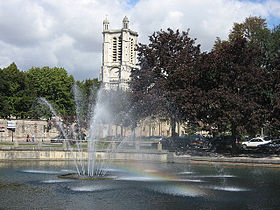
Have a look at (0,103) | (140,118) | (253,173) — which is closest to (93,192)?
(253,173)

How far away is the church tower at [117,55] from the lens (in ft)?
481

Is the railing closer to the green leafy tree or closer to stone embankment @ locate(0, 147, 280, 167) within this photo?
stone embankment @ locate(0, 147, 280, 167)

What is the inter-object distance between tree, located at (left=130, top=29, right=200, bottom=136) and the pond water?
16.2 meters

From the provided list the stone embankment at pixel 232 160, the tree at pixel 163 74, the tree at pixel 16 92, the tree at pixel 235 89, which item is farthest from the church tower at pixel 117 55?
the stone embankment at pixel 232 160

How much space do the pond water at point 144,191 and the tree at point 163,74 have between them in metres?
16.2

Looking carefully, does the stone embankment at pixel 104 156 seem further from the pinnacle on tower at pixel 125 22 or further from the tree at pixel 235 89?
the pinnacle on tower at pixel 125 22

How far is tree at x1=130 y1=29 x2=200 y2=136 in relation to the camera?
132 ft

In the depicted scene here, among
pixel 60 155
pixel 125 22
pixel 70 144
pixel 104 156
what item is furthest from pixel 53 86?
pixel 125 22

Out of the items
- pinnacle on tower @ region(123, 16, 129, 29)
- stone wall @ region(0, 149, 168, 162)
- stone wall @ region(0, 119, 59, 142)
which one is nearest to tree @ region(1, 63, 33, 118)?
stone wall @ region(0, 119, 59, 142)

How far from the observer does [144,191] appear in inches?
719

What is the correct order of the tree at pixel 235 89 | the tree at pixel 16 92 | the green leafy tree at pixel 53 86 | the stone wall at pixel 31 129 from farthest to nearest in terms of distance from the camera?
1. the green leafy tree at pixel 53 86
2. the tree at pixel 16 92
3. the stone wall at pixel 31 129
4. the tree at pixel 235 89

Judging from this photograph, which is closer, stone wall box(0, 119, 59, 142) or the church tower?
stone wall box(0, 119, 59, 142)

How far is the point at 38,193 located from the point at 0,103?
5227 centimetres

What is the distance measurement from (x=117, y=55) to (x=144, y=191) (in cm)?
13577
